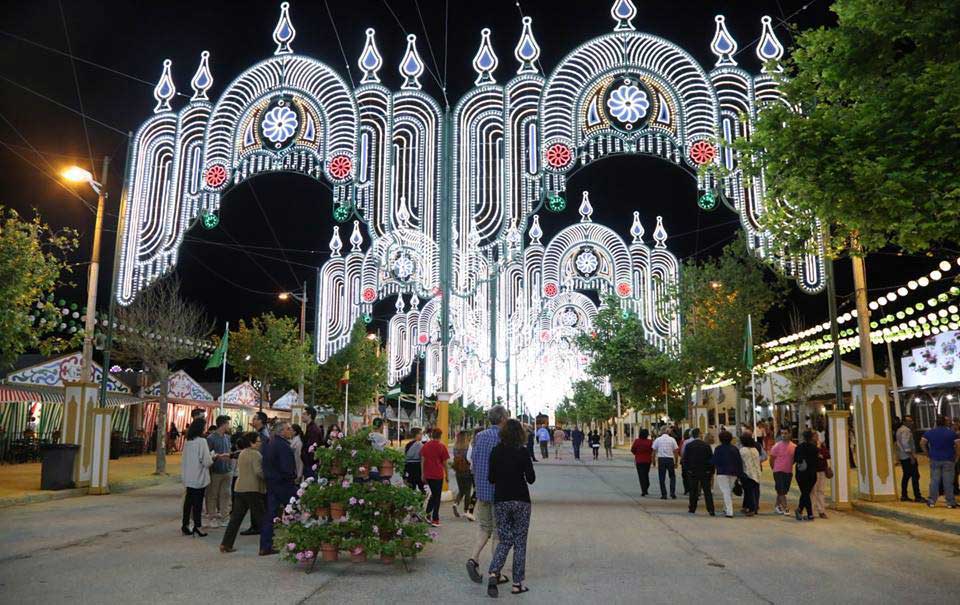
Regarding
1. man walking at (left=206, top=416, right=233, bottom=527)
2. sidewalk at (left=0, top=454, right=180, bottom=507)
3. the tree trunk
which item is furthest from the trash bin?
man walking at (left=206, top=416, right=233, bottom=527)

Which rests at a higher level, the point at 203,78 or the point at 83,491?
the point at 203,78

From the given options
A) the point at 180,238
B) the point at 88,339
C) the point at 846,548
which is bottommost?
the point at 846,548

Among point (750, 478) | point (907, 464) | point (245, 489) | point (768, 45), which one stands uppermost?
point (768, 45)

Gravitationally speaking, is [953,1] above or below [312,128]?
below

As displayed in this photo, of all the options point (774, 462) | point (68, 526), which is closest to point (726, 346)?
point (774, 462)

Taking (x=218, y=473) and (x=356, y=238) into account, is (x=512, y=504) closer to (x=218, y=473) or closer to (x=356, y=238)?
(x=218, y=473)

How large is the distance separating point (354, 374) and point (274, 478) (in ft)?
142

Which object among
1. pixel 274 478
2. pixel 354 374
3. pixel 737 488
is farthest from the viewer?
pixel 354 374

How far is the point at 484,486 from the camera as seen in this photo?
8828mm

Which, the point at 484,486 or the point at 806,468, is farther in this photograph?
the point at 806,468

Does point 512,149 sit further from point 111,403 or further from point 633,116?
point 111,403

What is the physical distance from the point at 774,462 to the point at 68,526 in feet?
44.4

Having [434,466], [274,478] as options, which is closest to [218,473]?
[434,466]

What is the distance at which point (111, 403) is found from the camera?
102 feet
